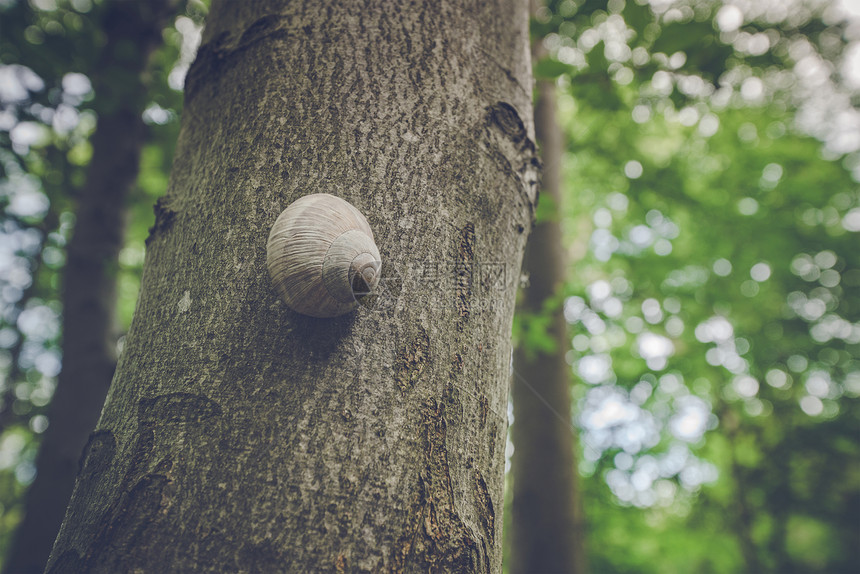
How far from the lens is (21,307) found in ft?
21.6

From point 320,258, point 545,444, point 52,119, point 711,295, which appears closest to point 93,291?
point 52,119

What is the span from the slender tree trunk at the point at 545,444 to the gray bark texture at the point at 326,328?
3008 mm

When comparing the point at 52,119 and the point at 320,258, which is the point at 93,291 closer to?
the point at 52,119

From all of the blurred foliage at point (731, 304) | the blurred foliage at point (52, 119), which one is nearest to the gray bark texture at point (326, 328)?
the blurred foliage at point (52, 119)

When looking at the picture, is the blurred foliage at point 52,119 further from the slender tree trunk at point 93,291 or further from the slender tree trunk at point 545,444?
the slender tree trunk at point 545,444

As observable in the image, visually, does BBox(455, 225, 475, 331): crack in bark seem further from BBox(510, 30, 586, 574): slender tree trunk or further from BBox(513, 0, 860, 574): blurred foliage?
BBox(513, 0, 860, 574): blurred foliage

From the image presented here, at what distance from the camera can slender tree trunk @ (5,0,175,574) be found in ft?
11.1

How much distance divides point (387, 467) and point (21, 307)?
25.8 ft

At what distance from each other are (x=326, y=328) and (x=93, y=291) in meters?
3.82

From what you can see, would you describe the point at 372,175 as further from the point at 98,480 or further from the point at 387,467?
the point at 98,480

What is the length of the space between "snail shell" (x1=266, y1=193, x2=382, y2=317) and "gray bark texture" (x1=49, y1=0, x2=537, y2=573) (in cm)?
5

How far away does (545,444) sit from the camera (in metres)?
4.70

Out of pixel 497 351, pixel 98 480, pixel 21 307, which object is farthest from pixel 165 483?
pixel 21 307

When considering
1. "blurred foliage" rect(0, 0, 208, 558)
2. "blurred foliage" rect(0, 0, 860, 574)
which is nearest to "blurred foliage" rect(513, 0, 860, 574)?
"blurred foliage" rect(0, 0, 860, 574)
